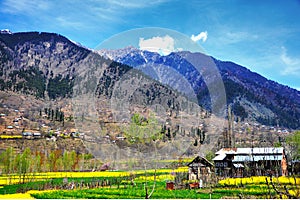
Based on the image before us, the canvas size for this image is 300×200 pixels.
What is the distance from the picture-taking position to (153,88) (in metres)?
15.6

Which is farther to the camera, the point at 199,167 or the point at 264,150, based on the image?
the point at 199,167

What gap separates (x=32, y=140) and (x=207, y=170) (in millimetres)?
15697

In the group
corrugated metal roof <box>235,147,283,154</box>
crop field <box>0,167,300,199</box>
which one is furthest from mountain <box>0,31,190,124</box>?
corrugated metal roof <box>235,147,283,154</box>

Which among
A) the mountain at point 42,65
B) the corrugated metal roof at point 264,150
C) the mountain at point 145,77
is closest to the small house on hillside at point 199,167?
the mountain at point 145,77

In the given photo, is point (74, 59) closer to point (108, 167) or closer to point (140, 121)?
point (108, 167)

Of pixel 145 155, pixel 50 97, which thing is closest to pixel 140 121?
pixel 145 155

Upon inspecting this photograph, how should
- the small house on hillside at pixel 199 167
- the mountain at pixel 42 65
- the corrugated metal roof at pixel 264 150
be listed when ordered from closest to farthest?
the corrugated metal roof at pixel 264 150
the small house on hillside at pixel 199 167
the mountain at pixel 42 65

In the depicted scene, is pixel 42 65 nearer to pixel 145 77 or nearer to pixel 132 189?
pixel 145 77

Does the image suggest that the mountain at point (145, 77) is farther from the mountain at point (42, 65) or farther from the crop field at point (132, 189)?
the crop field at point (132, 189)

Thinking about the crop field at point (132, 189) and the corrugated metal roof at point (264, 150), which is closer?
the corrugated metal roof at point (264, 150)

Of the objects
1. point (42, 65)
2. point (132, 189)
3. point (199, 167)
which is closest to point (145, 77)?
point (199, 167)

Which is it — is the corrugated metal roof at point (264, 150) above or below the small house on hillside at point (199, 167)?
above

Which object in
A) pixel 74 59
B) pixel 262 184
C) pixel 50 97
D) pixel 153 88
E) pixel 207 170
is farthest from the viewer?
pixel 74 59

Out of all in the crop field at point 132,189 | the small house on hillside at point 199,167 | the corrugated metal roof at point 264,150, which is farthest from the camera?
the small house on hillside at point 199,167
